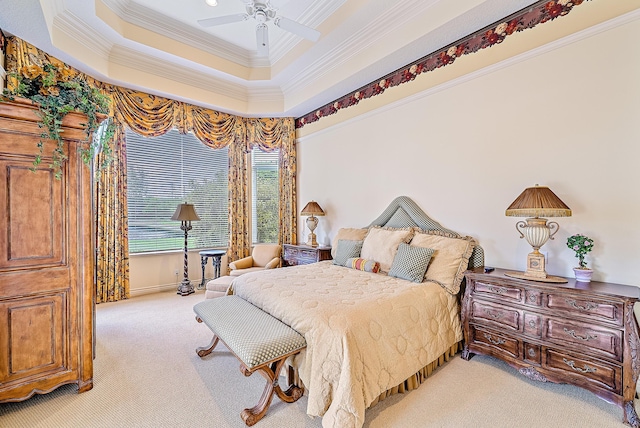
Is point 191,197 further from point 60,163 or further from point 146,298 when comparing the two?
point 60,163

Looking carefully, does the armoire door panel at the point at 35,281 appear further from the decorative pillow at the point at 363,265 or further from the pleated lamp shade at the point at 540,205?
the pleated lamp shade at the point at 540,205

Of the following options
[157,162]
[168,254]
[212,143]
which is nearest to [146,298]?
[168,254]

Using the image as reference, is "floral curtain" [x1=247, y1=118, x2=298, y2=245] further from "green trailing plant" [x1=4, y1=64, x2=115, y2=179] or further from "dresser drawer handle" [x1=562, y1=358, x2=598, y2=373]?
"dresser drawer handle" [x1=562, y1=358, x2=598, y2=373]

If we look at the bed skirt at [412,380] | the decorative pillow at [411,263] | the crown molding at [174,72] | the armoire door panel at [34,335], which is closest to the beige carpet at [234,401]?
the bed skirt at [412,380]

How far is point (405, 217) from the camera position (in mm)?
3723

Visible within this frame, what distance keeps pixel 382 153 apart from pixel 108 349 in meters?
3.96

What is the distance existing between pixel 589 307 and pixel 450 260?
1020 millimetres

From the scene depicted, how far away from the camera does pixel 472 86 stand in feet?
10.3

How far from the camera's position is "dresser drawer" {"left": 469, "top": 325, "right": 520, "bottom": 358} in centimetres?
239

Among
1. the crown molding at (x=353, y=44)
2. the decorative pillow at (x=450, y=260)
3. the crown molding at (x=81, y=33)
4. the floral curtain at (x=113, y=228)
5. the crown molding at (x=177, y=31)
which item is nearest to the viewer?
the decorative pillow at (x=450, y=260)

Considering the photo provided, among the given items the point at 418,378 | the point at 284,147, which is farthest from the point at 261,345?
the point at 284,147

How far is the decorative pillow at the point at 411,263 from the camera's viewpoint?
2.80 metres

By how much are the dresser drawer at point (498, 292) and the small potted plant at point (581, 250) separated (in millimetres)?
459

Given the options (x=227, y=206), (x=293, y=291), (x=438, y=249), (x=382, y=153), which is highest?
(x=382, y=153)
